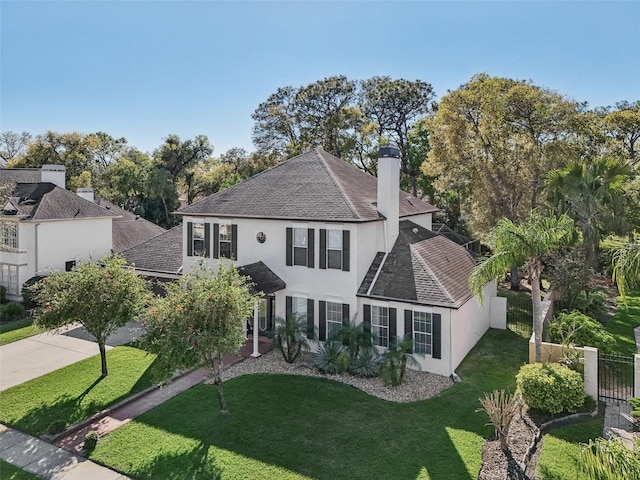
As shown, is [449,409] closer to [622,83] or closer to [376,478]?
[376,478]

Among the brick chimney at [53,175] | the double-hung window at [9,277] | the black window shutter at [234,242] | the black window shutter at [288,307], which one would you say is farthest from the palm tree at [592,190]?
the brick chimney at [53,175]

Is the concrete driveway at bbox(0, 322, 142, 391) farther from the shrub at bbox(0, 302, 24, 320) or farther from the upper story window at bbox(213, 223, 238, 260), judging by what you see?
the upper story window at bbox(213, 223, 238, 260)

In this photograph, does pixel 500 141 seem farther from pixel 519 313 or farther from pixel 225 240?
pixel 225 240

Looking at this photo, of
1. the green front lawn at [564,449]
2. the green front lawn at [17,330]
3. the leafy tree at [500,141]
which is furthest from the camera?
the leafy tree at [500,141]

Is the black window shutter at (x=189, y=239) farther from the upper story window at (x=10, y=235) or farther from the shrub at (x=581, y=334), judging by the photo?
the shrub at (x=581, y=334)

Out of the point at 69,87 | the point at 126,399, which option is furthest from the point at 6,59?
the point at 126,399

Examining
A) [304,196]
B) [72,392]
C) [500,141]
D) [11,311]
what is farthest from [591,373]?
[11,311]
